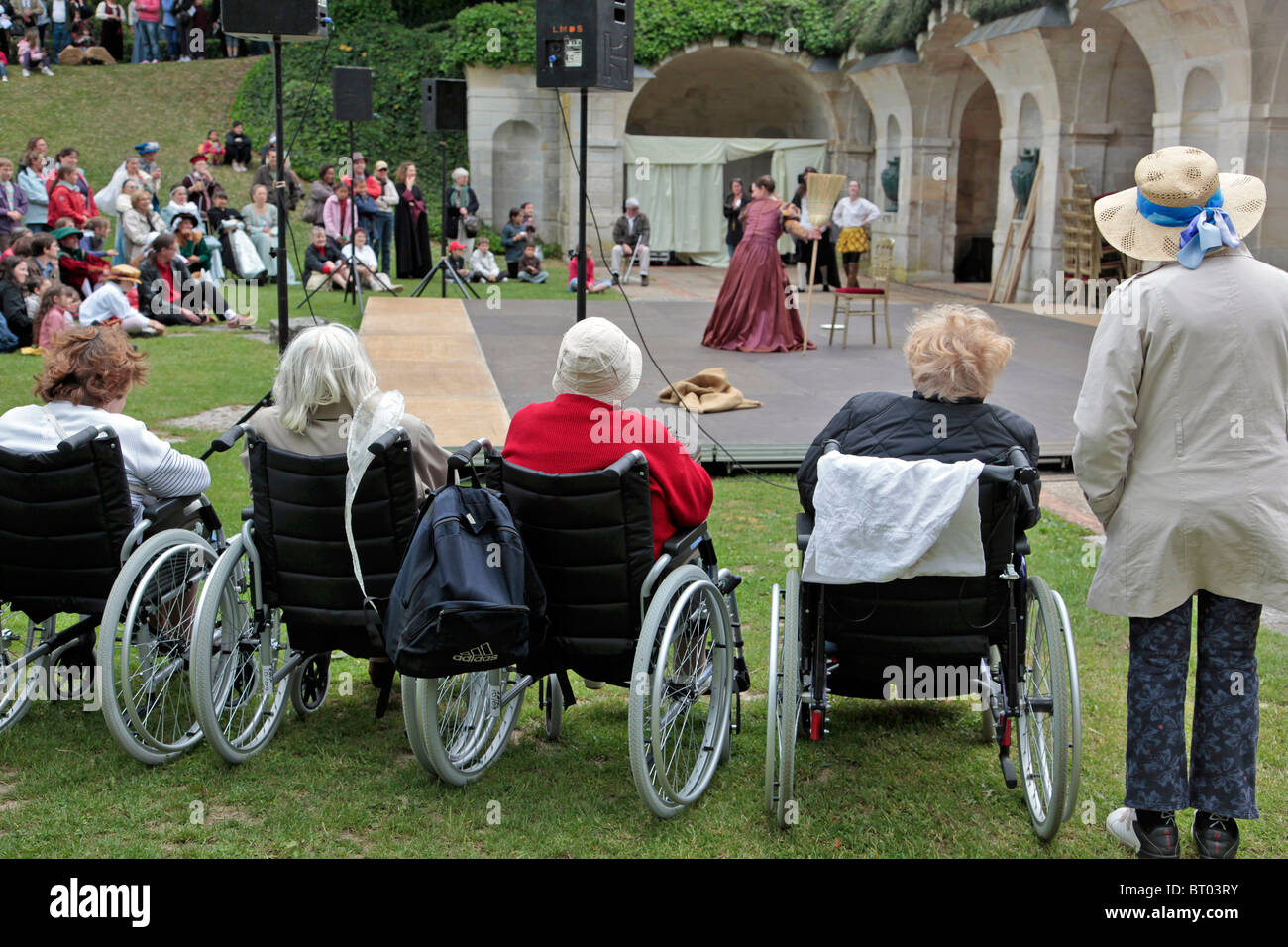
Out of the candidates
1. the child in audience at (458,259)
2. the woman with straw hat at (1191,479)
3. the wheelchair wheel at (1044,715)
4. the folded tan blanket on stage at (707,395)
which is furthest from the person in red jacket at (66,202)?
the woman with straw hat at (1191,479)

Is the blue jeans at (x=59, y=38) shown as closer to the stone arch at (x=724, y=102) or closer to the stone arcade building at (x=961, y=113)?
the stone arcade building at (x=961, y=113)

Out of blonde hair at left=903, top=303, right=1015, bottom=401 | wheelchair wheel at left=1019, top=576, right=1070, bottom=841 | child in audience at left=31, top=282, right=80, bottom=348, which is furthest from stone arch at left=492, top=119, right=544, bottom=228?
wheelchair wheel at left=1019, top=576, right=1070, bottom=841

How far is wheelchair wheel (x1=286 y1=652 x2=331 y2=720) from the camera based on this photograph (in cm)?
372

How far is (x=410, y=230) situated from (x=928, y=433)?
50.4 ft

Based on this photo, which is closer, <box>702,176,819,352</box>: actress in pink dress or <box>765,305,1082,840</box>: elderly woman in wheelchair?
<box>765,305,1082,840</box>: elderly woman in wheelchair

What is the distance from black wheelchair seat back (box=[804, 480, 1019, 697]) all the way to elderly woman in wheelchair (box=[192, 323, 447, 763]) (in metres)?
1.08

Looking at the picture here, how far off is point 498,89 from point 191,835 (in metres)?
19.7

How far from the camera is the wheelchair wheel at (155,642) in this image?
3205mm

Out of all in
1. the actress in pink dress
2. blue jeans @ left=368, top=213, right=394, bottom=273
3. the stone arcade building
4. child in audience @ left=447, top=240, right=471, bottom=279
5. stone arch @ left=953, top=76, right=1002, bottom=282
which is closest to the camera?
the actress in pink dress

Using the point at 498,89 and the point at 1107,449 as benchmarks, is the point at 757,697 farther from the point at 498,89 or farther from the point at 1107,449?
the point at 498,89

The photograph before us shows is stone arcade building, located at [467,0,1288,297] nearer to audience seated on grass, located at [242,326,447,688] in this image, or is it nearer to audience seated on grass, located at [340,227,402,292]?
audience seated on grass, located at [340,227,402,292]

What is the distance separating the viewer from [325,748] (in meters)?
3.53

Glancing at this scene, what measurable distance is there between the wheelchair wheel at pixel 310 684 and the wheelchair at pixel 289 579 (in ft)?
0.40

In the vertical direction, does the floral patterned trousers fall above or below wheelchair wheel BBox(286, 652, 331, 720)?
→ above
